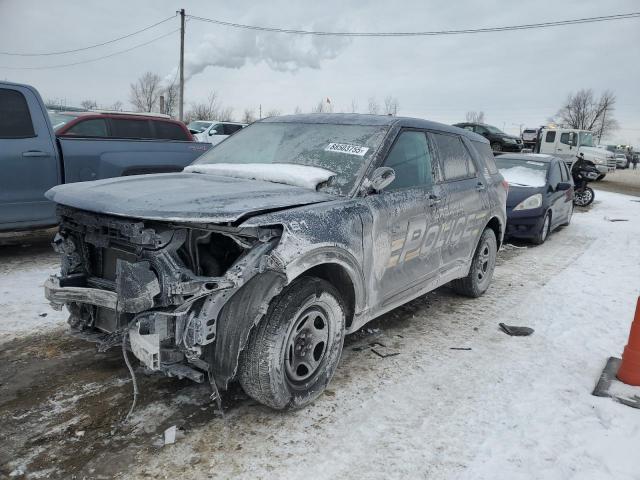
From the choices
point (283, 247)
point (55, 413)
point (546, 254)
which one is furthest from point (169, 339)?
point (546, 254)

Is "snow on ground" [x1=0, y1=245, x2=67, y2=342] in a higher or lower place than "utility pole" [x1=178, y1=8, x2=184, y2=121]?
lower

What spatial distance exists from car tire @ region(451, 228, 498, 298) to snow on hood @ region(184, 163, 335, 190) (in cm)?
255

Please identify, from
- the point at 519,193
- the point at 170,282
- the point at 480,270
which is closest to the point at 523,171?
the point at 519,193

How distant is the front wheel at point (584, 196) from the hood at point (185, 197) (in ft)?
47.7

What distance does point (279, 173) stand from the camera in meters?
3.60

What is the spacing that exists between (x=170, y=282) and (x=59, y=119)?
6.94 meters

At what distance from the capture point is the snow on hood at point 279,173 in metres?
3.48

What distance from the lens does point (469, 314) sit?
512cm

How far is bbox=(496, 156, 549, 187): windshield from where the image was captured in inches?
381

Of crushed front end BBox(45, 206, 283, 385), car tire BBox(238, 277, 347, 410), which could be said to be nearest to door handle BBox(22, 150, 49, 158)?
crushed front end BBox(45, 206, 283, 385)

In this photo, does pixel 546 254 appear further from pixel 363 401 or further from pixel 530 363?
pixel 363 401

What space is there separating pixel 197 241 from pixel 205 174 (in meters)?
1.18

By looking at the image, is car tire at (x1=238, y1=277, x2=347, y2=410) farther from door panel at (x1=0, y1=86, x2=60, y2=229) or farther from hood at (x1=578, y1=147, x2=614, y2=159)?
hood at (x1=578, y1=147, x2=614, y2=159)

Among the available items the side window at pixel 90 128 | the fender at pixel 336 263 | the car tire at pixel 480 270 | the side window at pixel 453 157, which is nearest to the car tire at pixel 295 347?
the fender at pixel 336 263
